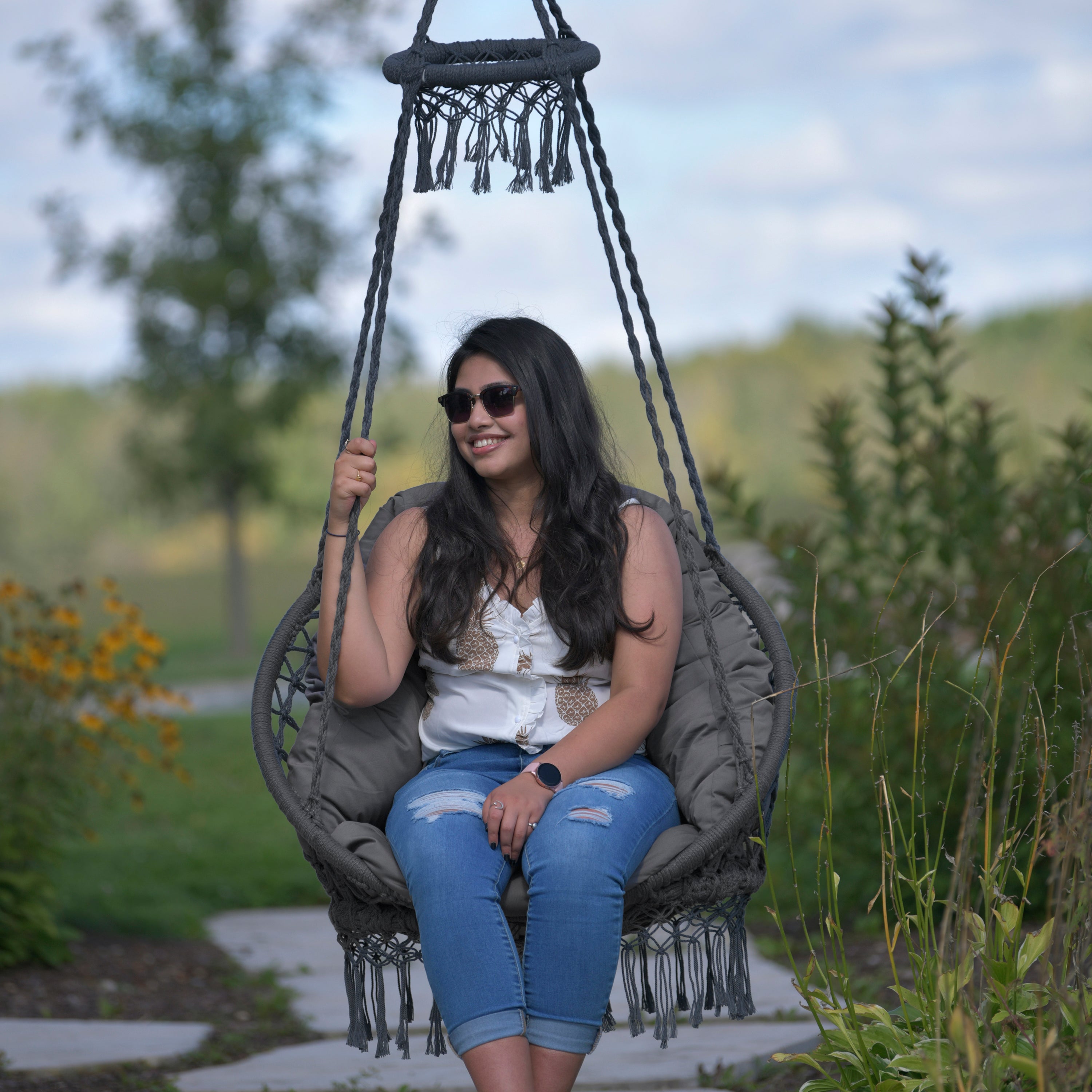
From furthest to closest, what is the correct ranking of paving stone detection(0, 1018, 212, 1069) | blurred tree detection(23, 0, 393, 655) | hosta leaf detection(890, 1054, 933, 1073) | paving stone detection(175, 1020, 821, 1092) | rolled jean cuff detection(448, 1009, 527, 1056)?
blurred tree detection(23, 0, 393, 655)
paving stone detection(0, 1018, 212, 1069)
paving stone detection(175, 1020, 821, 1092)
rolled jean cuff detection(448, 1009, 527, 1056)
hosta leaf detection(890, 1054, 933, 1073)

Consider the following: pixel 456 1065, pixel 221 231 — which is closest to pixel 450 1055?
pixel 456 1065

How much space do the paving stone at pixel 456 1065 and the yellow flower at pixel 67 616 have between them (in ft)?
4.60

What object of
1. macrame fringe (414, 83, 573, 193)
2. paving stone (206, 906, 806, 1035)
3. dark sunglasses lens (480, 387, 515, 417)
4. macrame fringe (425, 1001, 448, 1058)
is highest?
macrame fringe (414, 83, 573, 193)

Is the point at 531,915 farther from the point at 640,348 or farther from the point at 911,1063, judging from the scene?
the point at 640,348

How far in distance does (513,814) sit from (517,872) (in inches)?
4.4

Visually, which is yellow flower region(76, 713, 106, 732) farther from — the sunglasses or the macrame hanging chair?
the sunglasses

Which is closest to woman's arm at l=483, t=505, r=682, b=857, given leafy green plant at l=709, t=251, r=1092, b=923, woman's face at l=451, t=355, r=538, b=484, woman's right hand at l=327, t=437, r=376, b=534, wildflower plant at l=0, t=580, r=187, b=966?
woman's face at l=451, t=355, r=538, b=484

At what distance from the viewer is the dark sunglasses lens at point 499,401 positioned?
7.63 feet

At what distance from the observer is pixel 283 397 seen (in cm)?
1295

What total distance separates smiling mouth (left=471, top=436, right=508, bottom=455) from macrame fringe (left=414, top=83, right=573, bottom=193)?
0.51 m

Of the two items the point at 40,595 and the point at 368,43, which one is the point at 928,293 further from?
the point at 368,43

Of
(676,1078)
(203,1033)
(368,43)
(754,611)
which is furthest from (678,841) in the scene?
(368,43)

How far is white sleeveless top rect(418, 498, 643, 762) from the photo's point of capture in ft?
7.39

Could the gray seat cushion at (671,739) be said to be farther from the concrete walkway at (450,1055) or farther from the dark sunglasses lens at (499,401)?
the concrete walkway at (450,1055)
